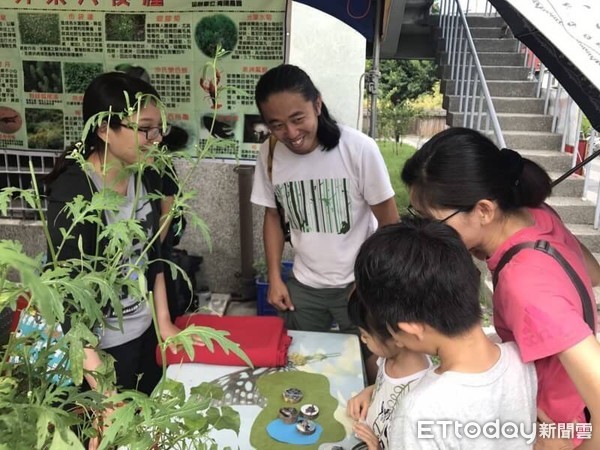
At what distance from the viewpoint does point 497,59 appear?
6.18 metres

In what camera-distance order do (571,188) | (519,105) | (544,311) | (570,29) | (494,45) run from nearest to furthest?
(570,29) < (544,311) < (571,188) < (519,105) < (494,45)

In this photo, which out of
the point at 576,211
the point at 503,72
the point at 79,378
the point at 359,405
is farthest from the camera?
the point at 503,72

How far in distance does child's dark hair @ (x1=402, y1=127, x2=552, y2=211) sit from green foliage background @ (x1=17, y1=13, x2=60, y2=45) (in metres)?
2.19

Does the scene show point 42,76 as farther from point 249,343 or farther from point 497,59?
point 497,59

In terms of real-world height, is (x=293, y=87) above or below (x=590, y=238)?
above

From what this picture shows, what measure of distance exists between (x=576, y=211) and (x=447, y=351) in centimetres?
400

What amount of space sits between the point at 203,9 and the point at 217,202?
1427mm

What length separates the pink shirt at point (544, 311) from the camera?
0.96 m

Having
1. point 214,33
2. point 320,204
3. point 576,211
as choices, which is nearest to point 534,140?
point 576,211

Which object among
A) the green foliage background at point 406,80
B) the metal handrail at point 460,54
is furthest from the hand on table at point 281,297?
the green foliage background at point 406,80

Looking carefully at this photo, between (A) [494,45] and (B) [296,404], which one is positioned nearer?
(B) [296,404]

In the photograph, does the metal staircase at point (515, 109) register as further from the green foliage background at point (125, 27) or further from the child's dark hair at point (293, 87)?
the green foliage background at point (125, 27)

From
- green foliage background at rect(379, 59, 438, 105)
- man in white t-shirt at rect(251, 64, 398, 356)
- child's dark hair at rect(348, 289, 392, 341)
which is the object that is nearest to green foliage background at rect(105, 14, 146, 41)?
man in white t-shirt at rect(251, 64, 398, 356)

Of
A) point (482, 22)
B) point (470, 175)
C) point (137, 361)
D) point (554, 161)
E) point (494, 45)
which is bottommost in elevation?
point (137, 361)
